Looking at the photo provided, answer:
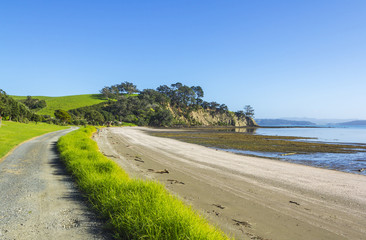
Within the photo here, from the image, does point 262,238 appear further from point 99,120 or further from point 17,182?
A: point 99,120

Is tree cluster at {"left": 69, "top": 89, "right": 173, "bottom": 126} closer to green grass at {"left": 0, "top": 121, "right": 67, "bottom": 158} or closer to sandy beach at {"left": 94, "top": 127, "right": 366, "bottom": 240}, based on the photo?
green grass at {"left": 0, "top": 121, "right": 67, "bottom": 158}

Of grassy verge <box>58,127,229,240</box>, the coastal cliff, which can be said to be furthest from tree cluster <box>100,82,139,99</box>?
grassy verge <box>58,127,229,240</box>

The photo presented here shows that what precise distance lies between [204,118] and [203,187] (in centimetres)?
16094

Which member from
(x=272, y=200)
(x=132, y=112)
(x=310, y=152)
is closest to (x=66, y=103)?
(x=132, y=112)

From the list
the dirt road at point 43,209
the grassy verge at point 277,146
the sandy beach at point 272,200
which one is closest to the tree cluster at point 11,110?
the grassy verge at point 277,146

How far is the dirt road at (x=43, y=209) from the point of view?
507cm

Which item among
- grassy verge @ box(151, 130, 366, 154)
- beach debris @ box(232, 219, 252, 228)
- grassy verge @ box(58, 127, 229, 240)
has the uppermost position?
grassy verge @ box(58, 127, 229, 240)

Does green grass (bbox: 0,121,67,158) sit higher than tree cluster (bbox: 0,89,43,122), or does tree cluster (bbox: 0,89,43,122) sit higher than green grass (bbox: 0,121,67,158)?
tree cluster (bbox: 0,89,43,122)

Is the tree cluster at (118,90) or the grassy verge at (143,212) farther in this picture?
the tree cluster at (118,90)

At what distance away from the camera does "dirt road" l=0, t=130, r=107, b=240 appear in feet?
16.6

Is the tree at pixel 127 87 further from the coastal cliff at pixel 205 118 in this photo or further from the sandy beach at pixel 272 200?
the sandy beach at pixel 272 200

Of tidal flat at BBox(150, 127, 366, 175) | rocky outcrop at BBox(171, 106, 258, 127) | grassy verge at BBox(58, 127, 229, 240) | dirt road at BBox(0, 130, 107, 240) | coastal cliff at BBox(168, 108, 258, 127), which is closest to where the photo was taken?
grassy verge at BBox(58, 127, 229, 240)

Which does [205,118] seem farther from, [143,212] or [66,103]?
[143,212]

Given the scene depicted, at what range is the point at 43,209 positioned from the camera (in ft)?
21.1
